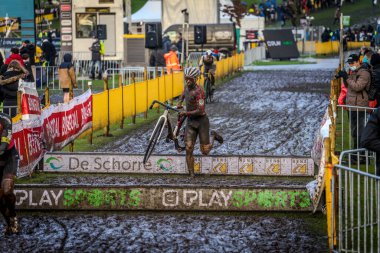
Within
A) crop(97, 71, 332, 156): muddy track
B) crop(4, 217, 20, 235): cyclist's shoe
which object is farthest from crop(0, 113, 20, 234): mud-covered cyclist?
crop(97, 71, 332, 156): muddy track

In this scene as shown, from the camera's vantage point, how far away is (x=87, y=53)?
47094 mm

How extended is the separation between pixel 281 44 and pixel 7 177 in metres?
55.5

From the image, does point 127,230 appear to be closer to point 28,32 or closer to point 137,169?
point 137,169

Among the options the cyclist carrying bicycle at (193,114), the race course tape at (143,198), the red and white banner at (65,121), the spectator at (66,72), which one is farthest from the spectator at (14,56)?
the race course tape at (143,198)

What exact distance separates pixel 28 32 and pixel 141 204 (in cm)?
3075

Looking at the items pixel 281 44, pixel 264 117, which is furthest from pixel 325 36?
pixel 264 117

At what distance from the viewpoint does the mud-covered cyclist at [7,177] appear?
40.9 ft

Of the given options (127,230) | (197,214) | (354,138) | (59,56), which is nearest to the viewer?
(127,230)

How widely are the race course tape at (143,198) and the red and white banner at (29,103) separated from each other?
98.3 inches

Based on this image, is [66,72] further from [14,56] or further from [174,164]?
[174,164]

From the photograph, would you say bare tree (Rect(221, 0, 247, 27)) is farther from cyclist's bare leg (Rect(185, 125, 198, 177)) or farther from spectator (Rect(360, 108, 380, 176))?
Result: spectator (Rect(360, 108, 380, 176))

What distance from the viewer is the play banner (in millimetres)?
15781

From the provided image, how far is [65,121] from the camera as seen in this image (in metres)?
19.5

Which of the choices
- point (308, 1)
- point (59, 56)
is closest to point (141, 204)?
point (59, 56)
